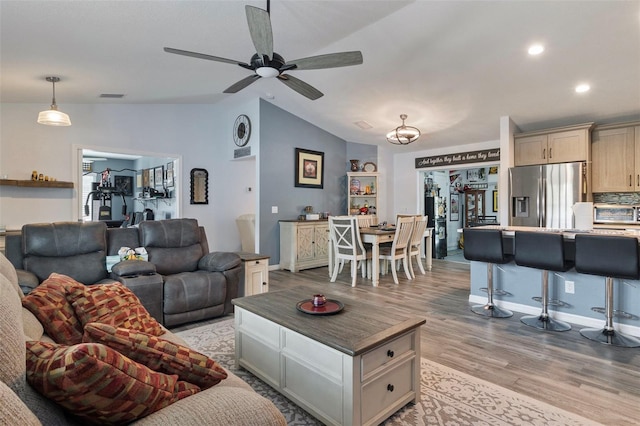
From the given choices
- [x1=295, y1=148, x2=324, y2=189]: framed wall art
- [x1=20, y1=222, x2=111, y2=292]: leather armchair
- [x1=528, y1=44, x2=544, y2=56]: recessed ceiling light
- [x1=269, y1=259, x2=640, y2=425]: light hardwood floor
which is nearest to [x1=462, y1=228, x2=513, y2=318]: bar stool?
[x1=269, y1=259, x2=640, y2=425]: light hardwood floor

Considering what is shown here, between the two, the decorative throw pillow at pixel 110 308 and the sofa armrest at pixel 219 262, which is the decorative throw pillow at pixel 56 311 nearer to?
the decorative throw pillow at pixel 110 308

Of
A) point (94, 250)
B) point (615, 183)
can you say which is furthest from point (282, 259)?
point (615, 183)

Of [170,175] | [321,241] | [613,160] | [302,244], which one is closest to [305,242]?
[302,244]

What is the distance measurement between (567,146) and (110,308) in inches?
229

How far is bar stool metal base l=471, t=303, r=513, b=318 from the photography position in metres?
3.65

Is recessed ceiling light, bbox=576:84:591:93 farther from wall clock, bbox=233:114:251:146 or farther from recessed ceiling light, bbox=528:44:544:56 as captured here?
wall clock, bbox=233:114:251:146

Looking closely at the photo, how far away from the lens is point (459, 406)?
6.69 feet

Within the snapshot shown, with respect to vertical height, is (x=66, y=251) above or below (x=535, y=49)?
below

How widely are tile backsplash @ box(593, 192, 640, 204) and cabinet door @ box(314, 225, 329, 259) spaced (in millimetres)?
4394

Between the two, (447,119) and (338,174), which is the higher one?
(447,119)

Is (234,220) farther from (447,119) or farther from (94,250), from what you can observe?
(447,119)

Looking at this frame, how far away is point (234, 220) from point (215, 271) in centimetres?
352

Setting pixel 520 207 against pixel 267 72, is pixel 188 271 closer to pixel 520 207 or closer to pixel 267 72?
pixel 267 72

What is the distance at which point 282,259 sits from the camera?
6.48 m
